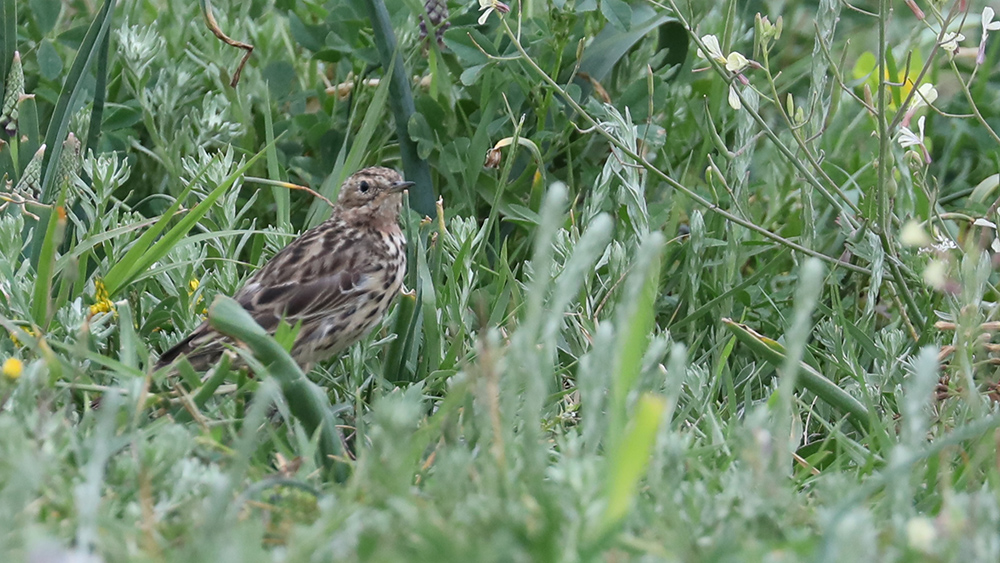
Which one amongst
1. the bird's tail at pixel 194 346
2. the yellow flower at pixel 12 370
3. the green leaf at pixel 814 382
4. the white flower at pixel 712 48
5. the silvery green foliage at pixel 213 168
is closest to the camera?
the yellow flower at pixel 12 370

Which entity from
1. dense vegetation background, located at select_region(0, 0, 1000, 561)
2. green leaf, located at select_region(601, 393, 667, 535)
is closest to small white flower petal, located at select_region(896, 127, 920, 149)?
dense vegetation background, located at select_region(0, 0, 1000, 561)

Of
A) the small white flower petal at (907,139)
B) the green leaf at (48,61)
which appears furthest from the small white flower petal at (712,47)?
the green leaf at (48,61)

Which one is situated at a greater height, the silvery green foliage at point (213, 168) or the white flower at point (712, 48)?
the white flower at point (712, 48)

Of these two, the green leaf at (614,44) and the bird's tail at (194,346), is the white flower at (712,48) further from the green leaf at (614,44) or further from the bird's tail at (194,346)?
the bird's tail at (194,346)

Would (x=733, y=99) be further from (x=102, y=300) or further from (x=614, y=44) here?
(x=102, y=300)

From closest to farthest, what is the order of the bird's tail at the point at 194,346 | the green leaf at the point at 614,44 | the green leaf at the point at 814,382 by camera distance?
the green leaf at the point at 814,382, the bird's tail at the point at 194,346, the green leaf at the point at 614,44

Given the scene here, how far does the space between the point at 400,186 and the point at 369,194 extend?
0.20 metres

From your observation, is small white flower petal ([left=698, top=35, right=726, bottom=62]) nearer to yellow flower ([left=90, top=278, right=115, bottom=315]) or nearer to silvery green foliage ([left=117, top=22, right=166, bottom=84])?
yellow flower ([left=90, top=278, right=115, bottom=315])

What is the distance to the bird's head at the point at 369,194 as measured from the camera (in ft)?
14.2

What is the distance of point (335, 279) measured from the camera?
13.2ft

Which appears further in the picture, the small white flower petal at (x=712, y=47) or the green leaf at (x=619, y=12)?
the green leaf at (x=619, y=12)

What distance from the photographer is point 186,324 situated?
3508mm

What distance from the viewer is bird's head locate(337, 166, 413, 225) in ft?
14.2

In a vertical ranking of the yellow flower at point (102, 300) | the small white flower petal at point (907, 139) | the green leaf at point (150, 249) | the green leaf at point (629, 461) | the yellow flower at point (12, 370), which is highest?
the green leaf at point (629, 461)
